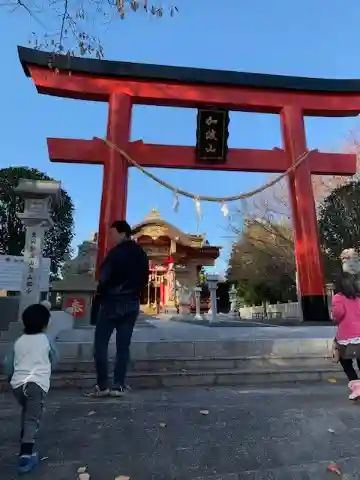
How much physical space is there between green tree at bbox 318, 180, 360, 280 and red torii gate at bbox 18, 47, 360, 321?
3353 mm

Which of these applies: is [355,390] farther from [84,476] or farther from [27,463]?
[27,463]

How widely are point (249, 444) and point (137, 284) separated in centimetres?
170

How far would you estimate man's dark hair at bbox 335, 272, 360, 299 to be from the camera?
363 cm

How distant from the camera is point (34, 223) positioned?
6.37 m

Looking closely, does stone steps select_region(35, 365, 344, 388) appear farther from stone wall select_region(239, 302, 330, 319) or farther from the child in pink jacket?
stone wall select_region(239, 302, 330, 319)

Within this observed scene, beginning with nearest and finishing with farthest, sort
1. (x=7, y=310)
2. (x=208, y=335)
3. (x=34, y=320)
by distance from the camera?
(x=34, y=320), (x=208, y=335), (x=7, y=310)

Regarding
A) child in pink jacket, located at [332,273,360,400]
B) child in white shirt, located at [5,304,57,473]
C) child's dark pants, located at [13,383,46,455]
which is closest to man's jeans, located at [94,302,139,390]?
child in white shirt, located at [5,304,57,473]

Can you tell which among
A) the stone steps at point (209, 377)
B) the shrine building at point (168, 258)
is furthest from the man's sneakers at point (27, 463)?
the shrine building at point (168, 258)

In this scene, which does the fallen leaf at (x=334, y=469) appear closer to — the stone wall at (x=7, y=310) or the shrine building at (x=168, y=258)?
the stone wall at (x=7, y=310)

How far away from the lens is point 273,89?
440 inches

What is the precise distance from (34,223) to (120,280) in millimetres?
3340

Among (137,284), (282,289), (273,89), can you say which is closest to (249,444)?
(137,284)

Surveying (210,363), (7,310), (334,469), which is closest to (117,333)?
(210,363)

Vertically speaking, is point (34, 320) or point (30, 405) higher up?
point (34, 320)
